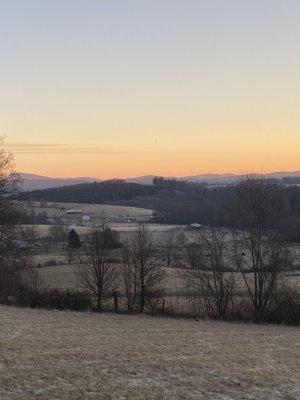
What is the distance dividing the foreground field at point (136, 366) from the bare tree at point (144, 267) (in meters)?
25.5

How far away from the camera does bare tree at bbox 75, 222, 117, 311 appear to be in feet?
156

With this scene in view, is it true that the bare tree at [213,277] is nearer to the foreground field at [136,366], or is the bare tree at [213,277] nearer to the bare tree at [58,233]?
the foreground field at [136,366]

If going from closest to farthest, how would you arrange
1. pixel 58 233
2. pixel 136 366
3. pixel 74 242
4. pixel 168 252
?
pixel 136 366, pixel 168 252, pixel 74 242, pixel 58 233

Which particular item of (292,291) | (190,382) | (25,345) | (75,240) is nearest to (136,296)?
(292,291)

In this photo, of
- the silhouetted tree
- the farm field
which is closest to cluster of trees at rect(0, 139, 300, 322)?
the silhouetted tree

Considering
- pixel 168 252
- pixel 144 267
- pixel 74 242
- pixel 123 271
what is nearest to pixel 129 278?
pixel 123 271

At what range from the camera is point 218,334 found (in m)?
22.7

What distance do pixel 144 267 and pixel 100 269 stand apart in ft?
13.1

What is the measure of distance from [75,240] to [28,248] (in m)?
51.0

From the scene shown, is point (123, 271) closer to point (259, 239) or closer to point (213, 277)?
point (213, 277)

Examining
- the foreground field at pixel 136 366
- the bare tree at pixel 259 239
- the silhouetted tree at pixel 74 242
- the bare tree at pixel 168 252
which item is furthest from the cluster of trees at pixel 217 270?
the silhouetted tree at pixel 74 242

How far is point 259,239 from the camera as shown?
1634 inches

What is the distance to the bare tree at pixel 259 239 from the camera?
41.0m

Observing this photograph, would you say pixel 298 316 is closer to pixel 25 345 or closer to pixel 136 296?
pixel 136 296
